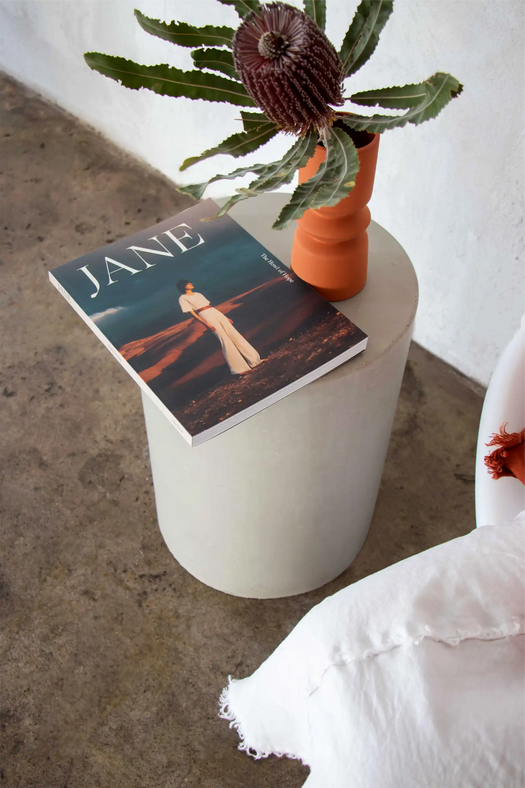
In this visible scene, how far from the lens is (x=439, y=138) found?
1241 mm

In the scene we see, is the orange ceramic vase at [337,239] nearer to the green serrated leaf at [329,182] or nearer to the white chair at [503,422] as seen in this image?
the green serrated leaf at [329,182]

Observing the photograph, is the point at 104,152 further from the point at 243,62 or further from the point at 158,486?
the point at 243,62

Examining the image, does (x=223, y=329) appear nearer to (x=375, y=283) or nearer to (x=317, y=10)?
(x=375, y=283)

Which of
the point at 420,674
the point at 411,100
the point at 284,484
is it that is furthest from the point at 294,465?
the point at 411,100

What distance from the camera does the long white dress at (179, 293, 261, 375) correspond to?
80 cm

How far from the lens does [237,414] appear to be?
29.8 inches

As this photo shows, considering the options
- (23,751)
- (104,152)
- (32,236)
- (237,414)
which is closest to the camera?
(237,414)

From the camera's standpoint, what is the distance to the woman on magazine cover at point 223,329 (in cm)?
80

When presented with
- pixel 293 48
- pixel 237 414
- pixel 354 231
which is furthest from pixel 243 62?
pixel 237 414

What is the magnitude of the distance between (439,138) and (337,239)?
1.79ft

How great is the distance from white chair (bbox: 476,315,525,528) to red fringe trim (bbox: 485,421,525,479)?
0.08 feet

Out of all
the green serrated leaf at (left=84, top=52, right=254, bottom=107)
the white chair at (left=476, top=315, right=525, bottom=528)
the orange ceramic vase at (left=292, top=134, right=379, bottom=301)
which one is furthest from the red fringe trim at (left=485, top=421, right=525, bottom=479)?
the green serrated leaf at (left=84, top=52, right=254, bottom=107)

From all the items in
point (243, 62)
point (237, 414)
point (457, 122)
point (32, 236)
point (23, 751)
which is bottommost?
point (23, 751)

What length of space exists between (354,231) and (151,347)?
27 centimetres
